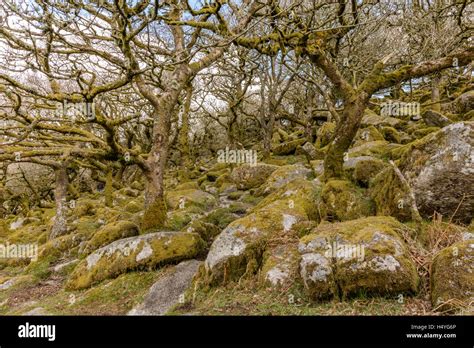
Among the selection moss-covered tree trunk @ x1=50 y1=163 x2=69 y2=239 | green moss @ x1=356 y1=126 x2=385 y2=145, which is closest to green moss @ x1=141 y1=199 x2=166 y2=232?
moss-covered tree trunk @ x1=50 y1=163 x2=69 y2=239

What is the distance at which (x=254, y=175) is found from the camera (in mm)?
16641

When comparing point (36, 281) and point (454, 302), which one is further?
point (36, 281)

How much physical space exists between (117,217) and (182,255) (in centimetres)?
726

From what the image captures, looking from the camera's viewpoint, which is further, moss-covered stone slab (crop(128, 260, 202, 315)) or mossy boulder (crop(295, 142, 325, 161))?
mossy boulder (crop(295, 142, 325, 161))

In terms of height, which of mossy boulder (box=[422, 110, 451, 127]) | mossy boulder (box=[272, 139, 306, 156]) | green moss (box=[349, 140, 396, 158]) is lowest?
green moss (box=[349, 140, 396, 158])

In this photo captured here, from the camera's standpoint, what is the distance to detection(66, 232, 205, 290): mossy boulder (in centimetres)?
809

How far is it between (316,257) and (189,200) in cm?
1070

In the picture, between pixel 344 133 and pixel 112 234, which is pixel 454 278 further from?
pixel 112 234

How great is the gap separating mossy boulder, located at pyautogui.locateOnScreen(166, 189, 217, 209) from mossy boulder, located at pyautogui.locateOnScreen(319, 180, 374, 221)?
26.3 ft

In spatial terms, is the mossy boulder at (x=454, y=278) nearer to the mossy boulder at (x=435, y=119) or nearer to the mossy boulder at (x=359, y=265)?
the mossy boulder at (x=359, y=265)

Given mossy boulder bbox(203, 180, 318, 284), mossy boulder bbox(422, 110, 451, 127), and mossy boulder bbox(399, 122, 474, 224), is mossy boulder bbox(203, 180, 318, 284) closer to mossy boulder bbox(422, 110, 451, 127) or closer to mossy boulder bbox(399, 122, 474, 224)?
mossy boulder bbox(399, 122, 474, 224)
